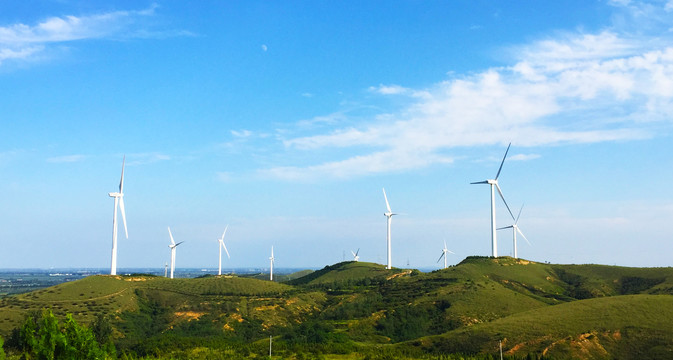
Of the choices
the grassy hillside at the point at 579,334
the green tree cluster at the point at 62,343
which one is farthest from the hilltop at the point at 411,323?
the green tree cluster at the point at 62,343

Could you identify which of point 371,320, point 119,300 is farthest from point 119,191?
point 371,320

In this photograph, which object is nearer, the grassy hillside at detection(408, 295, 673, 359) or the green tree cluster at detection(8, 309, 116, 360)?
the green tree cluster at detection(8, 309, 116, 360)

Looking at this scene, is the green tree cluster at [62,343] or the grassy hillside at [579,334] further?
the grassy hillside at [579,334]

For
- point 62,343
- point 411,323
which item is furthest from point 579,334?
point 62,343

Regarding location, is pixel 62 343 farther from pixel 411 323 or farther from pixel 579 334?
pixel 411 323

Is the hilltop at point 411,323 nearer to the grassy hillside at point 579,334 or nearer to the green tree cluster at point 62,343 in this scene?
the grassy hillside at point 579,334

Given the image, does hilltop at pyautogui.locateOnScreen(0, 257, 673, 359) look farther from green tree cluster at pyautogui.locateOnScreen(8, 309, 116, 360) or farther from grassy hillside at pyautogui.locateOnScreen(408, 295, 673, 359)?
green tree cluster at pyautogui.locateOnScreen(8, 309, 116, 360)

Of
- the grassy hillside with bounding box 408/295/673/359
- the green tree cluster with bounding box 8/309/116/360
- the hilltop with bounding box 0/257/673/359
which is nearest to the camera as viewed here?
the green tree cluster with bounding box 8/309/116/360

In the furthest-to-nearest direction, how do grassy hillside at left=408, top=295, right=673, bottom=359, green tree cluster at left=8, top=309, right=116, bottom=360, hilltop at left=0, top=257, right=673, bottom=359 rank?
hilltop at left=0, top=257, right=673, bottom=359 < grassy hillside at left=408, top=295, right=673, bottom=359 < green tree cluster at left=8, top=309, right=116, bottom=360

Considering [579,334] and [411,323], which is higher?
[579,334]

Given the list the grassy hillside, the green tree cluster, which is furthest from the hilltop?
the green tree cluster

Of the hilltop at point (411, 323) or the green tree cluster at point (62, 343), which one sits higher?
the green tree cluster at point (62, 343)

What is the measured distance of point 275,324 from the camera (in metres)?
184

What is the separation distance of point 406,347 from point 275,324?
63545mm
